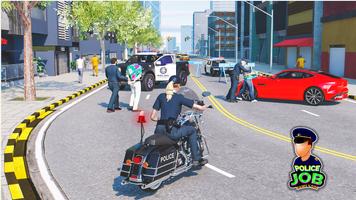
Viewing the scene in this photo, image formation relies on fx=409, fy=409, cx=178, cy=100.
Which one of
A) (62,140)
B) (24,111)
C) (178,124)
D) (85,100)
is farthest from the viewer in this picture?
(85,100)

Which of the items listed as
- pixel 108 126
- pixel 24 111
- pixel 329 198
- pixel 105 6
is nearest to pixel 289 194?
pixel 329 198

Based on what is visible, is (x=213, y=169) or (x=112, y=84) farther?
(x=112, y=84)

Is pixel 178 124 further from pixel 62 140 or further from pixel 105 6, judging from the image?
pixel 105 6

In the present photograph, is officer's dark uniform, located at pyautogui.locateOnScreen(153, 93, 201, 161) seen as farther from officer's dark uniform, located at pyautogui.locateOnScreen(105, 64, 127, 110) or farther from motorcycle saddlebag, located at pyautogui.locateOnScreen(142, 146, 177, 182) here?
officer's dark uniform, located at pyautogui.locateOnScreen(105, 64, 127, 110)

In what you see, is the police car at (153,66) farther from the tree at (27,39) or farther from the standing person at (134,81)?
the standing person at (134,81)

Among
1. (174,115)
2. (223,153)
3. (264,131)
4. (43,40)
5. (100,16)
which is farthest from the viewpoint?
(100,16)

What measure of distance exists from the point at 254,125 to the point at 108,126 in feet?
14.1

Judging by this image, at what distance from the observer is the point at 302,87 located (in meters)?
17.1

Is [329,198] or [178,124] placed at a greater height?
[178,124]

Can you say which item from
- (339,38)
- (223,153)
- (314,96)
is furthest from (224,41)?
(223,153)

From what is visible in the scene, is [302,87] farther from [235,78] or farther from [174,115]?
[174,115]

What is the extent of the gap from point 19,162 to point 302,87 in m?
12.4

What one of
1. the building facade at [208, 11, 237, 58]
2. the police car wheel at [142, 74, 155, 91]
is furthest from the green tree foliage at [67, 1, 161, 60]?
the building facade at [208, 11, 237, 58]

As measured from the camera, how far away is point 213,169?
25.1 ft
